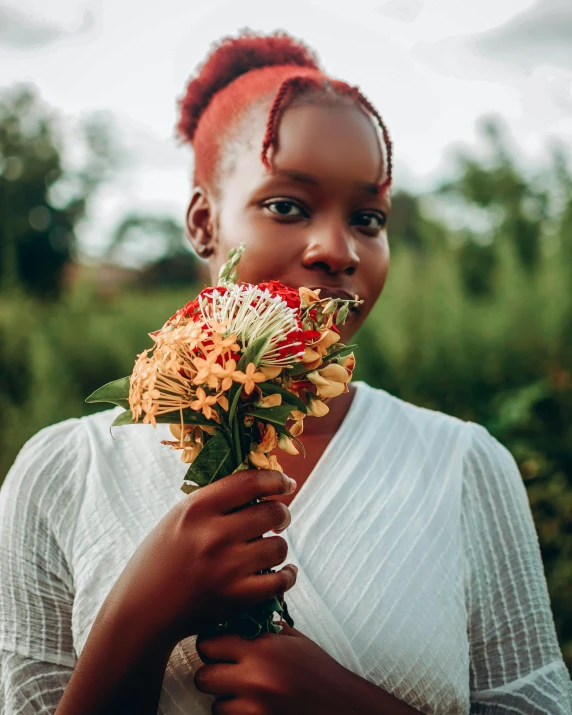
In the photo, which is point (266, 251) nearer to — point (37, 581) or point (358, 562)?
point (358, 562)

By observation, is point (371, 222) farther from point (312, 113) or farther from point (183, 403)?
point (183, 403)

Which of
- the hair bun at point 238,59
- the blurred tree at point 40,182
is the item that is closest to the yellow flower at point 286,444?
the hair bun at point 238,59

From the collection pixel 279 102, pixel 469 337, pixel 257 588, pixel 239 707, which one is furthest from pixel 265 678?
pixel 469 337

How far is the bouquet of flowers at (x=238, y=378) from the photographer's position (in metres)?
1.16

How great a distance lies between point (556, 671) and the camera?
1.67 metres

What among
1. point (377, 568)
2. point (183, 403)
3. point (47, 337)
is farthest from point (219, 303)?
point (47, 337)

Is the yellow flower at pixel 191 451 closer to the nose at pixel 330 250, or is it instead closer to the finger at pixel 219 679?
the finger at pixel 219 679

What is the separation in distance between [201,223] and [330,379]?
2.70ft

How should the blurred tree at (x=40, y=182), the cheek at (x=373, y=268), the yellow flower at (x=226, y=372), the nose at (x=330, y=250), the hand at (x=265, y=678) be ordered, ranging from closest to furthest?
the yellow flower at (x=226, y=372), the hand at (x=265, y=678), the nose at (x=330, y=250), the cheek at (x=373, y=268), the blurred tree at (x=40, y=182)

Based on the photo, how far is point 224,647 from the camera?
1.32 metres

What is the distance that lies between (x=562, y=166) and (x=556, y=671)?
217 inches

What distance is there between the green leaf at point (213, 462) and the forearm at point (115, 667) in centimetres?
31

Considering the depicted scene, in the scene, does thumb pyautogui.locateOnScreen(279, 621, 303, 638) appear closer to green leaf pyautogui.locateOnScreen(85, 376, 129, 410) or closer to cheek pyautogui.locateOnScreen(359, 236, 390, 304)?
green leaf pyautogui.locateOnScreen(85, 376, 129, 410)

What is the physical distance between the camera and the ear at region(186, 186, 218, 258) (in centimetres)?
187
